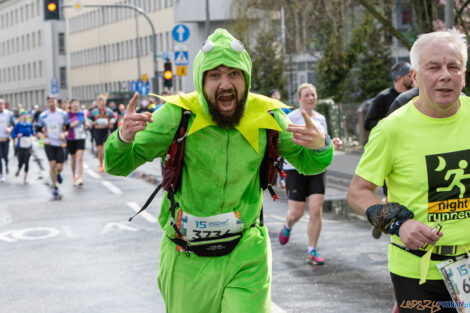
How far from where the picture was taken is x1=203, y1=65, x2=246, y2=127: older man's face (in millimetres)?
4211

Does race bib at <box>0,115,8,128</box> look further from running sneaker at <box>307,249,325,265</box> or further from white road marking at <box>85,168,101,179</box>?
running sneaker at <box>307,249,325,265</box>

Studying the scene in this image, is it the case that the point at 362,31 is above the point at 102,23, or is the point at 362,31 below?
below

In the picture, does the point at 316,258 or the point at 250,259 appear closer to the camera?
the point at 250,259

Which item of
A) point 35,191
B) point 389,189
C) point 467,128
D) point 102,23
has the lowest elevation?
point 35,191

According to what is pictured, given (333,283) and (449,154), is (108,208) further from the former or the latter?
(449,154)

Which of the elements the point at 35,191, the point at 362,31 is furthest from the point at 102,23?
the point at 35,191

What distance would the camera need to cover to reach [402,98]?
750cm

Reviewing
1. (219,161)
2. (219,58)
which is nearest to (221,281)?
(219,161)

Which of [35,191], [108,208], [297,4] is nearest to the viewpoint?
[108,208]

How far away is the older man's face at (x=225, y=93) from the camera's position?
13.8ft

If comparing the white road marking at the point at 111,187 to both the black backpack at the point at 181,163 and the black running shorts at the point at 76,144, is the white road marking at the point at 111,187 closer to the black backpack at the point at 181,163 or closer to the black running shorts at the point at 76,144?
the black running shorts at the point at 76,144

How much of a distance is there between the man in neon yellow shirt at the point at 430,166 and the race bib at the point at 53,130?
1368 centimetres

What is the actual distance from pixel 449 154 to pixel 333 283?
415 cm

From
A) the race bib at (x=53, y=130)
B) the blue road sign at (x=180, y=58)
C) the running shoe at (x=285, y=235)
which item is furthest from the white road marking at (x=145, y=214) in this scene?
the blue road sign at (x=180, y=58)
